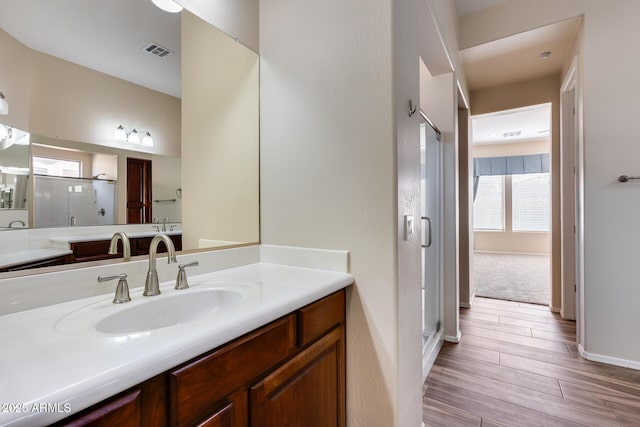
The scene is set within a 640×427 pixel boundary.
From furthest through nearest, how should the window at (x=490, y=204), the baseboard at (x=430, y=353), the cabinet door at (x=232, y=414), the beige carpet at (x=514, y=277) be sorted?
the window at (x=490, y=204) < the beige carpet at (x=514, y=277) < the baseboard at (x=430, y=353) < the cabinet door at (x=232, y=414)

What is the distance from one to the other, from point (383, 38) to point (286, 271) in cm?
107

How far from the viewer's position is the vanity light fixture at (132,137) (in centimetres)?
115

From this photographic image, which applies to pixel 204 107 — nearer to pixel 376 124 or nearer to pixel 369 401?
pixel 376 124

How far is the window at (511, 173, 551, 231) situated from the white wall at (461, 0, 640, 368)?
17.9 ft

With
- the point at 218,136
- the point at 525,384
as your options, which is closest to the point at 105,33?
the point at 218,136

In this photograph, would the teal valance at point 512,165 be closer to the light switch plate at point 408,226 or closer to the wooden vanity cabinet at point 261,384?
the light switch plate at point 408,226

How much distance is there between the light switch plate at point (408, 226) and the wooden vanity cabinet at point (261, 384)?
380 mm

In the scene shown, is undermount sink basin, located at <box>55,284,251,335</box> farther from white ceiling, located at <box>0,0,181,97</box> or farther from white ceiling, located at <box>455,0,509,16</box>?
white ceiling, located at <box>455,0,509,16</box>

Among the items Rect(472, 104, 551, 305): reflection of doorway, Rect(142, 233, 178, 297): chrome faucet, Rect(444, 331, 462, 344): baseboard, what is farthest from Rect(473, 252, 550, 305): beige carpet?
Rect(142, 233, 178, 297): chrome faucet

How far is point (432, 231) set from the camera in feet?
8.47

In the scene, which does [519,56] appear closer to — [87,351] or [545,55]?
[545,55]

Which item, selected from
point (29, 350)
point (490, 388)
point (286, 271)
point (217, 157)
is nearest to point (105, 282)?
A: point (29, 350)

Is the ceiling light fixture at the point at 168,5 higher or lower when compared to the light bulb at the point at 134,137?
higher

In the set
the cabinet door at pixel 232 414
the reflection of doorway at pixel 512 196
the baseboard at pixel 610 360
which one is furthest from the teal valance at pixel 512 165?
the cabinet door at pixel 232 414
